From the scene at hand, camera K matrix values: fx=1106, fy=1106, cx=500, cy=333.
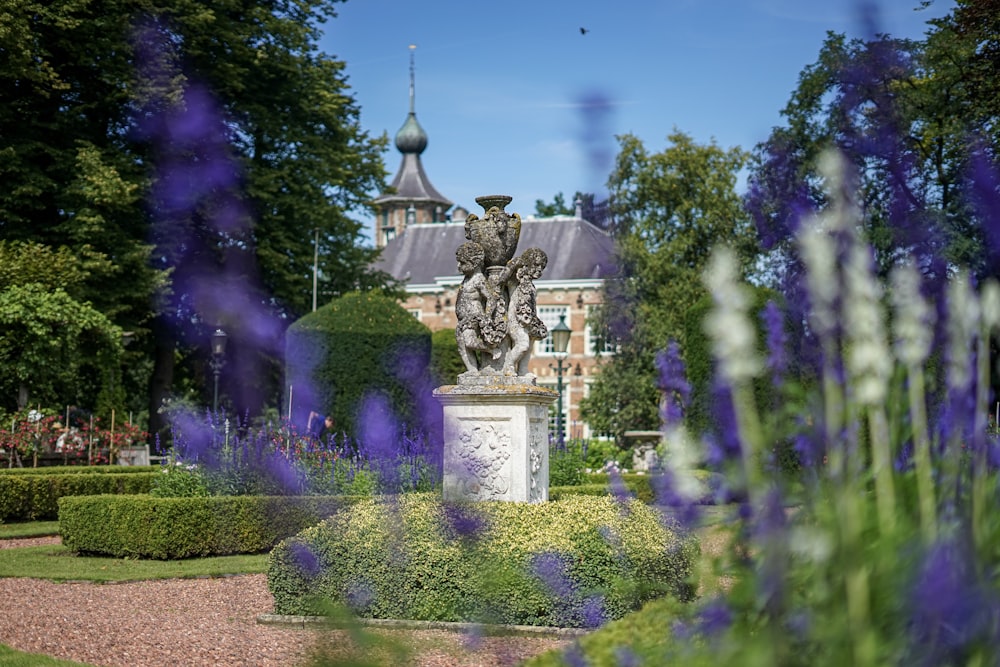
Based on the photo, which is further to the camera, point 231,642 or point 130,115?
point 130,115

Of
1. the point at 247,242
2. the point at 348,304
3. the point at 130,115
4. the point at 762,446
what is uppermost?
the point at 130,115

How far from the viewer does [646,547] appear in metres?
8.09

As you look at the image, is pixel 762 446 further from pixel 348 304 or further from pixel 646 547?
pixel 348 304

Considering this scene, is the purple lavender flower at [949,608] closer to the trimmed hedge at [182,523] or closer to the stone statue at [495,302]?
the stone statue at [495,302]

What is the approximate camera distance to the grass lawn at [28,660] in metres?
6.48

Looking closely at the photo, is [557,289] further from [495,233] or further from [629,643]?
[629,643]

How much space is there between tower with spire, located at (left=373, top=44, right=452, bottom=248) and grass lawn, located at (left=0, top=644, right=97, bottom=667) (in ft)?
188

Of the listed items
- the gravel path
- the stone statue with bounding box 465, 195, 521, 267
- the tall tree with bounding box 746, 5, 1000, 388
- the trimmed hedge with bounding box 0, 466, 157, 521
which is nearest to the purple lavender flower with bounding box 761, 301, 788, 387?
the gravel path

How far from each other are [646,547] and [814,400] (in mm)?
5748

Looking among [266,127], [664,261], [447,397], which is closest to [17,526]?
[447,397]

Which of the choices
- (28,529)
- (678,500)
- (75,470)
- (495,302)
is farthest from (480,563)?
(75,470)

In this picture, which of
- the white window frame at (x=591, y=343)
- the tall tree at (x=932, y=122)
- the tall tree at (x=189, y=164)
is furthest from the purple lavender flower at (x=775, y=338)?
the white window frame at (x=591, y=343)

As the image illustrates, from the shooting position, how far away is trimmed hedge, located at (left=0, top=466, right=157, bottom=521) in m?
16.1

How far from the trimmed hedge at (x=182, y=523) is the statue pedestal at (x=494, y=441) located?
3199 mm
